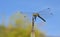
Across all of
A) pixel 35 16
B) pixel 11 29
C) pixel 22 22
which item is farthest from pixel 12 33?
pixel 35 16

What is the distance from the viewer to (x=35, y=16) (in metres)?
18.9

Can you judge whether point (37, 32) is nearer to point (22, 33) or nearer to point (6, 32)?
point (22, 33)

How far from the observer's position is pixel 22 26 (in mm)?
22734

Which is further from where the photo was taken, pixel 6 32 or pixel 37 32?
pixel 37 32

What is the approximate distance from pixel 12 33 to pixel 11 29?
0.58 m

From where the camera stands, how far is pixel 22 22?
2306 centimetres

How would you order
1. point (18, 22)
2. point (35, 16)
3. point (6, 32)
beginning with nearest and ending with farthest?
1. point (35, 16)
2. point (6, 32)
3. point (18, 22)

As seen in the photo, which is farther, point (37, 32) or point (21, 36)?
point (37, 32)

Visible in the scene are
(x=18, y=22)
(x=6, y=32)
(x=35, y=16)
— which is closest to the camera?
(x=35, y=16)

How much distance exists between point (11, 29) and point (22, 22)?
1.65 meters

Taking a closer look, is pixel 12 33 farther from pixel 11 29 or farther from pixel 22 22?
pixel 22 22

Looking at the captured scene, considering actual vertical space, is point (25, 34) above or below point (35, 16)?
below

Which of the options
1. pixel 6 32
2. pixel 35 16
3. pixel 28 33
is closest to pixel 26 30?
pixel 28 33

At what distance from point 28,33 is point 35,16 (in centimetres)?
395
